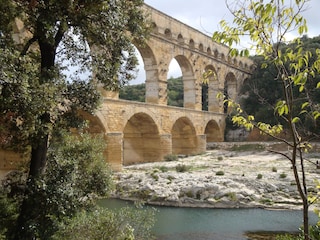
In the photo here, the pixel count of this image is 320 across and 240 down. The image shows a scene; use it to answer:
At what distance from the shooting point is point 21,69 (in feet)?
15.8

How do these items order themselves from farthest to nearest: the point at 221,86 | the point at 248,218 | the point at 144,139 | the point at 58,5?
1. the point at 221,86
2. the point at 144,139
3. the point at 248,218
4. the point at 58,5

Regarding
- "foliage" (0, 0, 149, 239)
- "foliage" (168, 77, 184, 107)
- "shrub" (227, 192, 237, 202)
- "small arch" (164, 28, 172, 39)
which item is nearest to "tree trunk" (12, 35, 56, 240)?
"foliage" (0, 0, 149, 239)

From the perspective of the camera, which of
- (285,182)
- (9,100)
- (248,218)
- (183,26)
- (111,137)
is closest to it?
(9,100)

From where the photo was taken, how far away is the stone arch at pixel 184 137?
85.3ft

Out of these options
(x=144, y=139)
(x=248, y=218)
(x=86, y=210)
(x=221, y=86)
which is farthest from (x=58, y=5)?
(x=221, y=86)

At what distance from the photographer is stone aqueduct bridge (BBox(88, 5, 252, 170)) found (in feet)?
58.7

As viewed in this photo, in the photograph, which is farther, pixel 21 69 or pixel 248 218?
pixel 248 218

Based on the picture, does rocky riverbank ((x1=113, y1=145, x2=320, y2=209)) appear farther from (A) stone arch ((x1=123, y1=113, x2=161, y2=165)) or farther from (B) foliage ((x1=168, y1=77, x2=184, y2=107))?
(B) foliage ((x1=168, y1=77, x2=184, y2=107))

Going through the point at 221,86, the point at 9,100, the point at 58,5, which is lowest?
the point at 9,100

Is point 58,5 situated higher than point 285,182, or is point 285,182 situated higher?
point 58,5

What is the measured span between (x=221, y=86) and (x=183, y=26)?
20.7ft

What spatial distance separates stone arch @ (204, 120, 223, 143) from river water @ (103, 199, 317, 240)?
61.2 ft

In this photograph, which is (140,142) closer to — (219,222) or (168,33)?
(168,33)

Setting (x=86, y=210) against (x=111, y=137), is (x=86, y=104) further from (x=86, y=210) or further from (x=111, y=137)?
(x=111, y=137)
